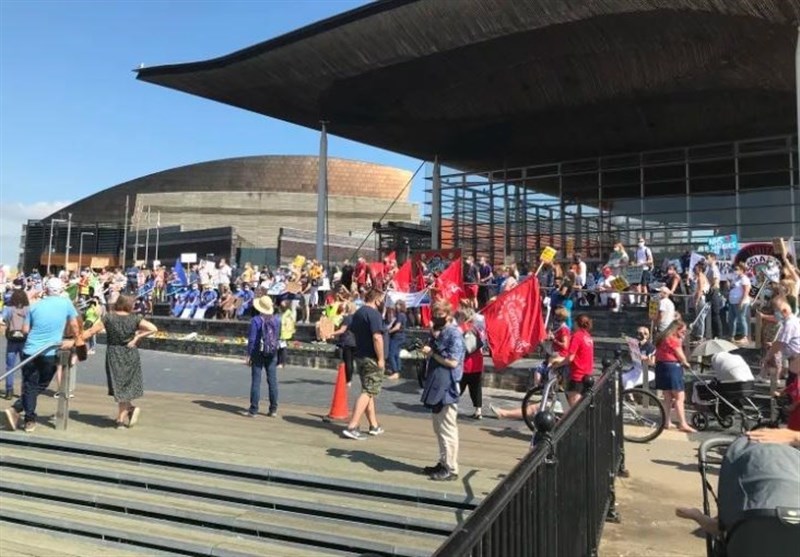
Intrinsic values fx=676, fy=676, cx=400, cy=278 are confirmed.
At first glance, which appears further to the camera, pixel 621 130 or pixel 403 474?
pixel 621 130

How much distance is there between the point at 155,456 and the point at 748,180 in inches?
1018

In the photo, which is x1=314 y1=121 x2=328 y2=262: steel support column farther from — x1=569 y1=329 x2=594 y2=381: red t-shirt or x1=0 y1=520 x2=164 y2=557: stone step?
x1=0 y1=520 x2=164 y2=557: stone step

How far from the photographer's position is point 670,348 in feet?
32.5

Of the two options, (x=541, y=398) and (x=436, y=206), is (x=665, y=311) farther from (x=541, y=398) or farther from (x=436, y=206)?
(x=436, y=206)

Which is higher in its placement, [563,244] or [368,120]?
[368,120]

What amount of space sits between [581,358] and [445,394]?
299 centimetres

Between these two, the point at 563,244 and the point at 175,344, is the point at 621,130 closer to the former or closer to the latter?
the point at 563,244

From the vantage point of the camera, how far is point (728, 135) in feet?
87.8

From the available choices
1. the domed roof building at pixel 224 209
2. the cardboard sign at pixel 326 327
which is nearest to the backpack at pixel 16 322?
the cardboard sign at pixel 326 327

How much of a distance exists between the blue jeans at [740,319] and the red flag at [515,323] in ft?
17.0

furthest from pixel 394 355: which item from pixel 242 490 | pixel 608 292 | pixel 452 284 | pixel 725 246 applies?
pixel 725 246

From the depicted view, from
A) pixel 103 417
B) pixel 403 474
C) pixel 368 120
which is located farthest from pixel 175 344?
pixel 403 474

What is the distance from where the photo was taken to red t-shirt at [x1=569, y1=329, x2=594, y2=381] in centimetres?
888

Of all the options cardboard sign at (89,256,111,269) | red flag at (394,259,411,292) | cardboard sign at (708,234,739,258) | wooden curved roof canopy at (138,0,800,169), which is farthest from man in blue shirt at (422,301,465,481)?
cardboard sign at (89,256,111,269)
